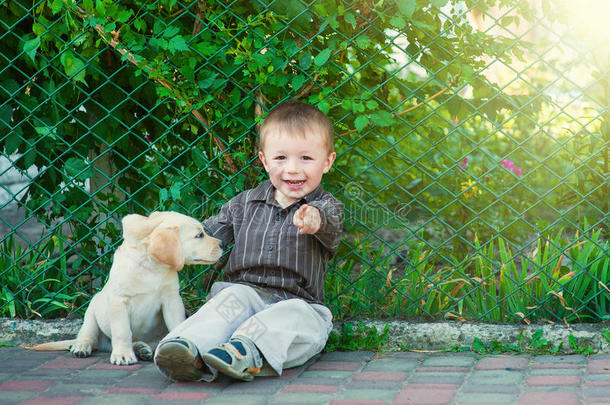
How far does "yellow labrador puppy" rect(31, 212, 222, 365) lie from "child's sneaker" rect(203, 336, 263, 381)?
48 cm

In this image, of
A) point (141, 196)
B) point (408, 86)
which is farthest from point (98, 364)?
point (408, 86)

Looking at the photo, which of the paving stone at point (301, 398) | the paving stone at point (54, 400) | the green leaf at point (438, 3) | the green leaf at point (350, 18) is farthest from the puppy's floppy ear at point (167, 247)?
the green leaf at point (438, 3)

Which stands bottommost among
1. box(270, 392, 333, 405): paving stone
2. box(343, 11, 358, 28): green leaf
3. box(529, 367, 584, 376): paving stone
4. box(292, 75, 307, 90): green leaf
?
box(529, 367, 584, 376): paving stone

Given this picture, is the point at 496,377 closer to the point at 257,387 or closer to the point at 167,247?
the point at 257,387

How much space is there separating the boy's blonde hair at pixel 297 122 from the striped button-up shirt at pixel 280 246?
0.26m

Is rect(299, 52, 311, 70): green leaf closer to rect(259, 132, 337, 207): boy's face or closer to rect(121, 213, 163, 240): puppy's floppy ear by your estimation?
rect(259, 132, 337, 207): boy's face

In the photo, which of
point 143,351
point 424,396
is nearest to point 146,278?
point 143,351

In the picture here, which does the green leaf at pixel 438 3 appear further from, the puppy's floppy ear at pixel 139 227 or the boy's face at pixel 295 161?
the puppy's floppy ear at pixel 139 227

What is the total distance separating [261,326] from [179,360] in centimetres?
36

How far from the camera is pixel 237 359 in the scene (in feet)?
8.69

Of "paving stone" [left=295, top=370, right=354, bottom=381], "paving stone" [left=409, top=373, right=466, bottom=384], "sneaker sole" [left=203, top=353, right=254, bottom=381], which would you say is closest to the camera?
"sneaker sole" [left=203, top=353, right=254, bottom=381]

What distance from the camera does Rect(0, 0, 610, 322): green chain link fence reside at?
3.24 m

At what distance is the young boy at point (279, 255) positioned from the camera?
282 cm

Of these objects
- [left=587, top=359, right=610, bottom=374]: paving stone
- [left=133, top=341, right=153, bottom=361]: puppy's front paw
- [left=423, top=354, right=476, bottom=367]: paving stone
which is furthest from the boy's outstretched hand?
[left=587, top=359, right=610, bottom=374]: paving stone
